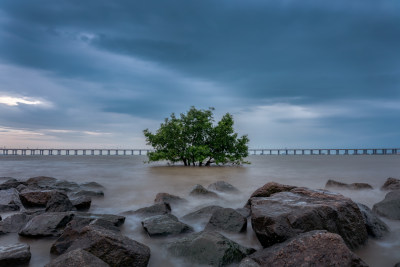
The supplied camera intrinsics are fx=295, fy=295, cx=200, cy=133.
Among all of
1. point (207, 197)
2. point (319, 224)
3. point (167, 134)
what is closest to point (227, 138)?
point (167, 134)

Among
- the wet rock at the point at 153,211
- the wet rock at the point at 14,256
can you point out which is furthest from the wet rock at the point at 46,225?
the wet rock at the point at 153,211

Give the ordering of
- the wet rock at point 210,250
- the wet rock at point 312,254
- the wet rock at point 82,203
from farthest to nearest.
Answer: the wet rock at point 82,203, the wet rock at point 210,250, the wet rock at point 312,254

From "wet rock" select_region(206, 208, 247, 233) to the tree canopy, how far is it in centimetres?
1431

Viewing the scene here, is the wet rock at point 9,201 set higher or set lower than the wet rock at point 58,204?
lower

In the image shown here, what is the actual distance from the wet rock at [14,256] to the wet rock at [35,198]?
304cm

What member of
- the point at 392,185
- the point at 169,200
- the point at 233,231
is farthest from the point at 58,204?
the point at 392,185

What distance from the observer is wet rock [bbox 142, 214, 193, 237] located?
441 cm

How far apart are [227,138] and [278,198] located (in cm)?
1502

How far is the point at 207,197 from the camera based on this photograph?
25.2ft

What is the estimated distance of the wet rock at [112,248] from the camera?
3.25 m

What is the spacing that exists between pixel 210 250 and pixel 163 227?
3.92 feet

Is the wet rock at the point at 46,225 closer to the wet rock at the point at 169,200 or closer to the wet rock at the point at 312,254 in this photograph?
the wet rock at the point at 169,200

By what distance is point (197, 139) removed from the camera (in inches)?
769

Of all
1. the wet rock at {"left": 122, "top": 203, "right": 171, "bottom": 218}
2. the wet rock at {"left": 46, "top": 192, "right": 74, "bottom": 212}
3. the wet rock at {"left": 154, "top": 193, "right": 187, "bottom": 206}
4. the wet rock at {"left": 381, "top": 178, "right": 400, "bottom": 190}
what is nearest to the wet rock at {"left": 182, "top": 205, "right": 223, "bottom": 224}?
the wet rock at {"left": 122, "top": 203, "right": 171, "bottom": 218}
